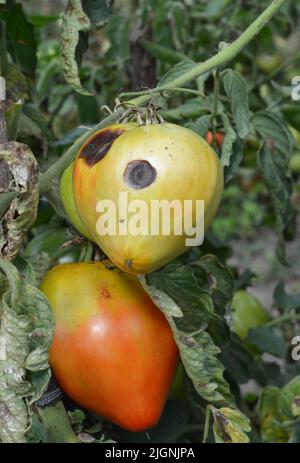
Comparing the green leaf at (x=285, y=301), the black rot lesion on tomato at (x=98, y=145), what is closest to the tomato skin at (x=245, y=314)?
the green leaf at (x=285, y=301)

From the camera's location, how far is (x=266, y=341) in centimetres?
123

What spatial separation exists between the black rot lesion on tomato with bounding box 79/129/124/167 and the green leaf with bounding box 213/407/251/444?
0.26m

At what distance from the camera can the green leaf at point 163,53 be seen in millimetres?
1190

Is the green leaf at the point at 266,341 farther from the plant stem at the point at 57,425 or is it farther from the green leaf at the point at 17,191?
the green leaf at the point at 17,191

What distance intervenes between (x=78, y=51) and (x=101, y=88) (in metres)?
0.60

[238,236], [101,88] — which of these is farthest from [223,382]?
[238,236]

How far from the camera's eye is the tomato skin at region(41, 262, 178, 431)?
787 mm

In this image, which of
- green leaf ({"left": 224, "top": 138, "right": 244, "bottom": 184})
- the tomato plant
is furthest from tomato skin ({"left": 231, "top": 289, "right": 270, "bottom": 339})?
green leaf ({"left": 224, "top": 138, "right": 244, "bottom": 184})

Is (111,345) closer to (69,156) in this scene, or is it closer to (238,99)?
(69,156)

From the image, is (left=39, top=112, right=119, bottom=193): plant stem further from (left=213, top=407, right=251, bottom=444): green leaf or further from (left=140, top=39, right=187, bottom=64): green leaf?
(left=140, top=39, right=187, bottom=64): green leaf

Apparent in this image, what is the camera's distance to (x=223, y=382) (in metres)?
0.79

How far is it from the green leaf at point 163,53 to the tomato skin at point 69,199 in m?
0.42

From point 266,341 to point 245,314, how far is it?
110 millimetres
